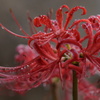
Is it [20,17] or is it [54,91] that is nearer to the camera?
[54,91]

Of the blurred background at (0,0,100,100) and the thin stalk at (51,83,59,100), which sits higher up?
the blurred background at (0,0,100,100)

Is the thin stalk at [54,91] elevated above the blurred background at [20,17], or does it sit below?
below

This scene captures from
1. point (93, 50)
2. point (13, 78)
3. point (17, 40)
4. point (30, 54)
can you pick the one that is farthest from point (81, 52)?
point (17, 40)

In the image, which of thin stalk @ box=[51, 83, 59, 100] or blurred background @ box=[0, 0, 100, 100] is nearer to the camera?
thin stalk @ box=[51, 83, 59, 100]

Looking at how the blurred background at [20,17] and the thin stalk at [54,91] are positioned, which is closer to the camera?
the thin stalk at [54,91]

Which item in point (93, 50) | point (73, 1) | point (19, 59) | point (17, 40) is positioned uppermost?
point (73, 1)

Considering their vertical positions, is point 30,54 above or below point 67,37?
above

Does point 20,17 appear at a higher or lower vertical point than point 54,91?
higher

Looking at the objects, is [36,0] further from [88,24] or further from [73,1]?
[88,24]
